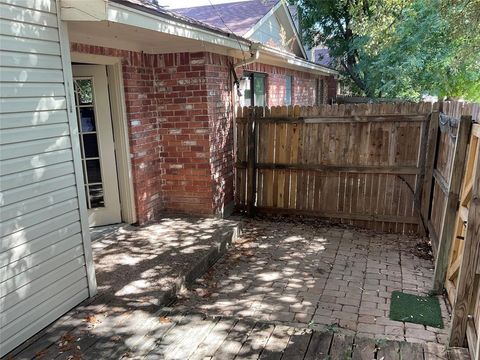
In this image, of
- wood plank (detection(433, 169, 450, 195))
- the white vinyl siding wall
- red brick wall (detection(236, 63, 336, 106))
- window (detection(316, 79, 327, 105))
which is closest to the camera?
the white vinyl siding wall

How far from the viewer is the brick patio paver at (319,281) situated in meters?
3.51

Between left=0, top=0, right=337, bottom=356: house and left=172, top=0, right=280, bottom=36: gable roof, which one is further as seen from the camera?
left=172, top=0, right=280, bottom=36: gable roof

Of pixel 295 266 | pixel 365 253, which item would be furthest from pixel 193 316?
pixel 365 253

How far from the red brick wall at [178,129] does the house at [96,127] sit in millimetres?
16

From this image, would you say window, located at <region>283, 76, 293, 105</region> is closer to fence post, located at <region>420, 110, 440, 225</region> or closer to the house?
the house

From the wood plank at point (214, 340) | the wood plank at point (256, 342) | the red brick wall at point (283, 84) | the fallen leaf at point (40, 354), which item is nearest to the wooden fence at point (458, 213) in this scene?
the wood plank at point (256, 342)

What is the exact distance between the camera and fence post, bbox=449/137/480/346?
9.55ft

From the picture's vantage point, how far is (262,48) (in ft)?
20.5

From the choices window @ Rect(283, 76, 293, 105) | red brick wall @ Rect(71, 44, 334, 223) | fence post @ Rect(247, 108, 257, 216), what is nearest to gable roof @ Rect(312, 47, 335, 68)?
window @ Rect(283, 76, 293, 105)

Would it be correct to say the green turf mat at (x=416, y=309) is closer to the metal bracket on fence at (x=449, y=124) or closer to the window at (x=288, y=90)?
the metal bracket on fence at (x=449, y=124)

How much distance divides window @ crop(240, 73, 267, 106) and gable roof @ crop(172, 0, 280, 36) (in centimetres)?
102

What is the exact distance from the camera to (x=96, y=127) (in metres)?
5.00

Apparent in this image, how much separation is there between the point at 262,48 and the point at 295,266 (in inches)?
136

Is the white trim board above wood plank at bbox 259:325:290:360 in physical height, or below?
above
